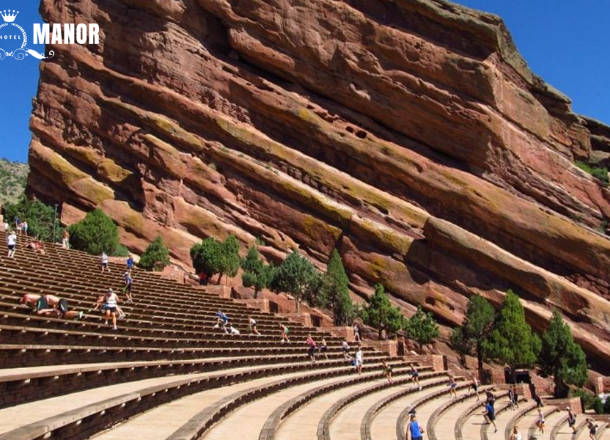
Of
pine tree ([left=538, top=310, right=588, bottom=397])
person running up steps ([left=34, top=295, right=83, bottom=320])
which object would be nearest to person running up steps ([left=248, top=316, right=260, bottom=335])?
person running up steps ([left=34, top=295, right=83, bottom=320])

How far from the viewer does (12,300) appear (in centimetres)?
1541

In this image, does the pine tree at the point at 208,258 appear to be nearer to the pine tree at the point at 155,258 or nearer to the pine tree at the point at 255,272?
the pine tree at the point at 155,258

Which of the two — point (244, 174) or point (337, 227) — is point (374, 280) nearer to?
point (337, 227)

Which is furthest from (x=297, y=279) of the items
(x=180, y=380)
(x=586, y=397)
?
(x=180, y=380)

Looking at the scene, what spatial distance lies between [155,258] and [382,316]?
15552mm

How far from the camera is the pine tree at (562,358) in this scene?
38.2 meters

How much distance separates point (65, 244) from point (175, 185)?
1569 cm

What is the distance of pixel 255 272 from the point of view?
4231 centimetres

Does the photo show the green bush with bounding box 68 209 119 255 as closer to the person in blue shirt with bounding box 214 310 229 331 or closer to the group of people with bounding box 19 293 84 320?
the person in blue shirt with bounding box 214 310 229 331

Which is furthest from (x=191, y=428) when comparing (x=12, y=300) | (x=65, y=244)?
(x=65, y=244)

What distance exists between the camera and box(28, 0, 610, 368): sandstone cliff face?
4556cm

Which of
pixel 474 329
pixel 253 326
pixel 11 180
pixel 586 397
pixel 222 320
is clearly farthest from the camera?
pixel 11 180

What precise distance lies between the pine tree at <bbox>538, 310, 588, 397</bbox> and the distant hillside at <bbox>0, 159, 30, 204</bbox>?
70477 millimetres

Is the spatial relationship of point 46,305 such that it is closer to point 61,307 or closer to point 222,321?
point 61,307
